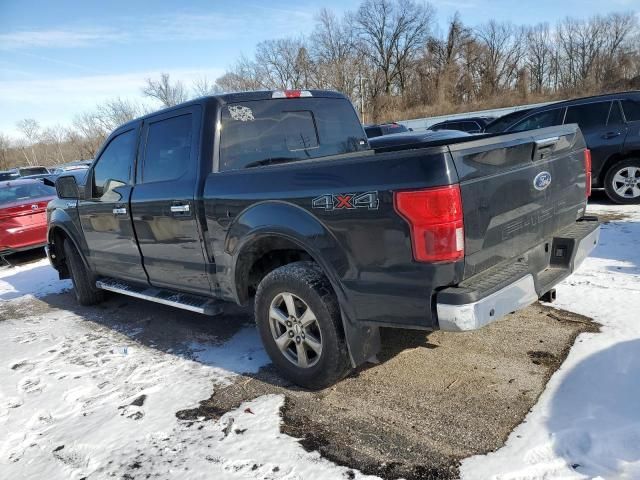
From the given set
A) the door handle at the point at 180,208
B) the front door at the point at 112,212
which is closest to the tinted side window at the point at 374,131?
the front door at the point at 112,212

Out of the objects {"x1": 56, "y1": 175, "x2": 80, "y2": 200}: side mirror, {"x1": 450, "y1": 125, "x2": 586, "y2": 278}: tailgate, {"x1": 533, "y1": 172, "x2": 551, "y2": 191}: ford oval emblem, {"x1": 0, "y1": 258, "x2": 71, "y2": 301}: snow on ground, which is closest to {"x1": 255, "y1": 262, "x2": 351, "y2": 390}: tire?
{"x1": 450, "y1": 125, "x2": 586, "y2": 278}: tailgate

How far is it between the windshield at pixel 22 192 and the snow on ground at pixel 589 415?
9651 millimetres

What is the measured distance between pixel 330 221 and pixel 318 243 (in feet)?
0.57

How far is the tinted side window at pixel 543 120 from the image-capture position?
8211 mm

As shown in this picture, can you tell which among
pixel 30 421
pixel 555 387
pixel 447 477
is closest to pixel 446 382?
pixel 555 387

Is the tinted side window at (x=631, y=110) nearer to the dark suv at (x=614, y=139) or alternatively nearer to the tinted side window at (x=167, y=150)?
the dark suv at (x=614, y=139)

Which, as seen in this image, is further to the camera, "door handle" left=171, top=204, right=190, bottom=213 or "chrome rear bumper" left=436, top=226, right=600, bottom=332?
"door handle" left=171, top=204, right=190, bottom=213

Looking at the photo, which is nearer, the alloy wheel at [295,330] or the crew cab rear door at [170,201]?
the alloy wheel at [295,330]

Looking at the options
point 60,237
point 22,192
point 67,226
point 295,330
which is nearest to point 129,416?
point 295,330

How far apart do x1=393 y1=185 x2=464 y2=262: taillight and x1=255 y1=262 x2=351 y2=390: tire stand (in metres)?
0.77

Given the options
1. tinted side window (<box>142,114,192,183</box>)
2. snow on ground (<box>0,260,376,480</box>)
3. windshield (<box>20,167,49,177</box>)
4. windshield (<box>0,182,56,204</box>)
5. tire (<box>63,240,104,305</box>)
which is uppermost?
windshield (<box>20,167,49,177</box>)

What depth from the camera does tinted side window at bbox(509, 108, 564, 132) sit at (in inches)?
323

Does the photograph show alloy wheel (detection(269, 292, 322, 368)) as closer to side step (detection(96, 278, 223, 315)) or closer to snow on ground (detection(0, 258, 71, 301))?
side step (detection(96, 278, 223, 315))

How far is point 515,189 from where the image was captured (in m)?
2.77
